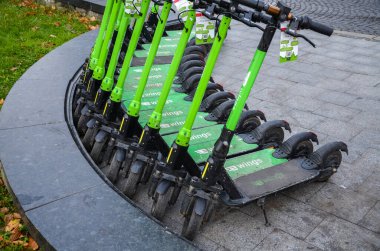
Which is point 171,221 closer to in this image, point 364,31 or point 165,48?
point 165,48

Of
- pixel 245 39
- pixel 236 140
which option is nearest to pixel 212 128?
pixel 236 140

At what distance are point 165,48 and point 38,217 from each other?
14.3 ft

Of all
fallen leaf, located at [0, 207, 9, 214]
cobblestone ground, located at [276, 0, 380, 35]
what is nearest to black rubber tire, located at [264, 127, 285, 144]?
fallen leaf, located at [0, 207, 9, 214]

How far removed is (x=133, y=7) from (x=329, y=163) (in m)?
2.31

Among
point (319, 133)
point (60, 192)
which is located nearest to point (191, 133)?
point (60, 192)

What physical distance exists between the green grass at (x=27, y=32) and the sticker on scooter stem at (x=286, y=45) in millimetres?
4057

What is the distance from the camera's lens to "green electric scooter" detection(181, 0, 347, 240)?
3.27 metres

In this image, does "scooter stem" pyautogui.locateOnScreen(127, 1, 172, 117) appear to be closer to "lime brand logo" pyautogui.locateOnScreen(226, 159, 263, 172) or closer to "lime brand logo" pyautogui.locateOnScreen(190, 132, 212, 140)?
"lime brand logo" pyautogui.locateOnScreen(190, 132, 212, 140)

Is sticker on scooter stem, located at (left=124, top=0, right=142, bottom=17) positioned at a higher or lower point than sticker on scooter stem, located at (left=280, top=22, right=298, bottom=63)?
lower

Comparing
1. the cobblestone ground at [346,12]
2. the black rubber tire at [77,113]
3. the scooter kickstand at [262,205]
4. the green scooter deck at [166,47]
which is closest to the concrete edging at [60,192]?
the black rubber tire at [77,113]

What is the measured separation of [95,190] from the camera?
3.75 metres

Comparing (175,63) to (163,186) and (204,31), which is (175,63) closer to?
(204,31)

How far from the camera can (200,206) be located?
3.59 meters

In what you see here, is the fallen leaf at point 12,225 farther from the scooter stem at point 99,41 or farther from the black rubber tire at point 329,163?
the black rubber tire at point 329,163
